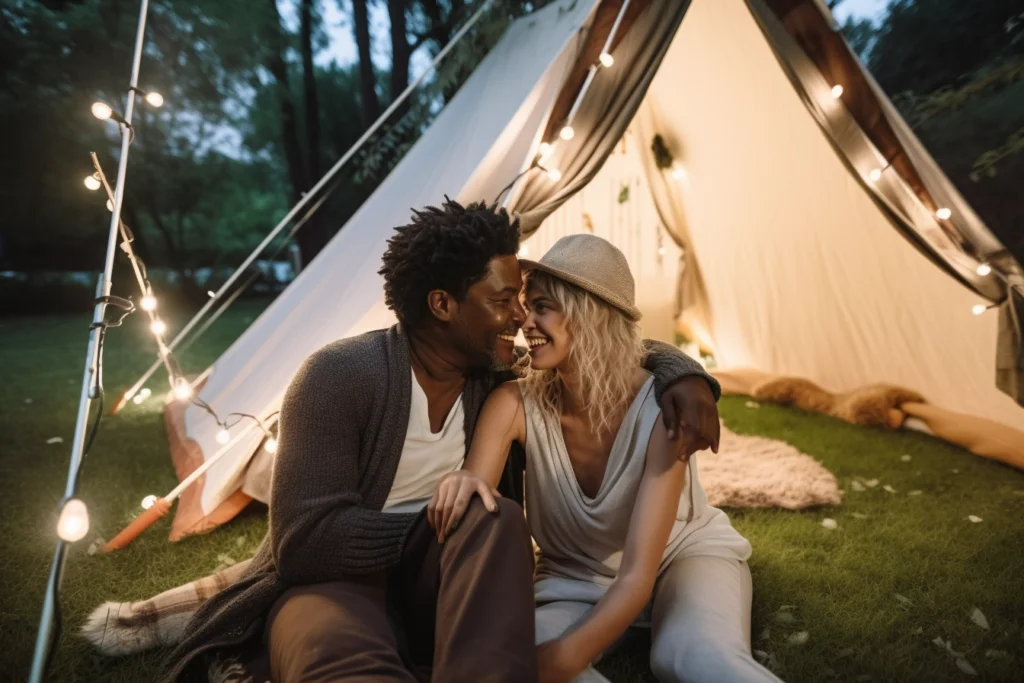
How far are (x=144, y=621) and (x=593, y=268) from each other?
68.0 inches

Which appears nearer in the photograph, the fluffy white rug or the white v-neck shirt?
the white v-neck shirt

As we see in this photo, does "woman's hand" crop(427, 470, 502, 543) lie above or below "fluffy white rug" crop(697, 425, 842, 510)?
above

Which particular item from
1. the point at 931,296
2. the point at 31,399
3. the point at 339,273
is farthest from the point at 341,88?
the point at 931,296

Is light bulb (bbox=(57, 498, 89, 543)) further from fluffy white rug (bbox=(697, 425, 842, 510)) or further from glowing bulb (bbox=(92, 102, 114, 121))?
fluffy white rug (bbox=(697, 425, 842, 510))

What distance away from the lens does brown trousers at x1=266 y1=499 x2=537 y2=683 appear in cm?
123

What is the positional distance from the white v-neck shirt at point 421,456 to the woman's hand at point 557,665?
492mm

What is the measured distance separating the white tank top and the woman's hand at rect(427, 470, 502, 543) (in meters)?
0.37

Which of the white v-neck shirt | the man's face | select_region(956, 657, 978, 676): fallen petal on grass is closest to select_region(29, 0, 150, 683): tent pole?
the white v-neck shirt

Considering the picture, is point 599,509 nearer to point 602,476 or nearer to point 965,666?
point 602,476

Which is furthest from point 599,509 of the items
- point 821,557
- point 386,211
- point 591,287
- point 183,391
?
point 386,211

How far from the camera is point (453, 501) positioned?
1.42 m

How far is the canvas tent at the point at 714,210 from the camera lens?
263 cm

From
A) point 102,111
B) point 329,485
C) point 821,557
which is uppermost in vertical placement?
point 102,111

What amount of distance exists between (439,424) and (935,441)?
3.36 metres
